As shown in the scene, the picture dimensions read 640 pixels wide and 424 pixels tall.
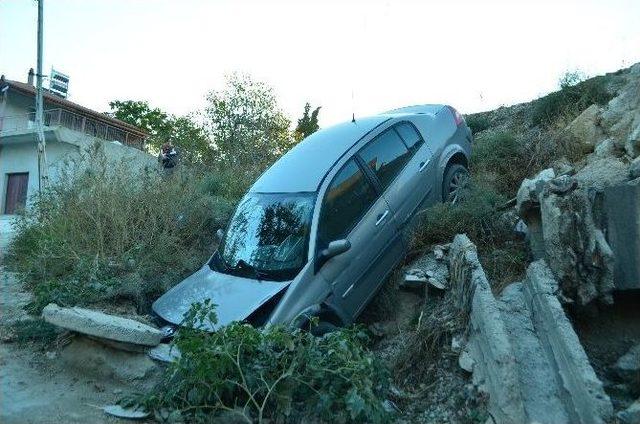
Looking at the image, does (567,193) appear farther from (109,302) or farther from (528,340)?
(109,302)

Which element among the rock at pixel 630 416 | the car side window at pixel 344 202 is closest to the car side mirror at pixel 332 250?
the car side window at pixel 344 202

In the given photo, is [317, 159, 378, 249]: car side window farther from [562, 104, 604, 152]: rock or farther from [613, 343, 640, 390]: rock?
[562, 104, 604, 152]: rock

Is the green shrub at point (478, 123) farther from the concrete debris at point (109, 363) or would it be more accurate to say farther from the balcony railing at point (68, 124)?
the balcony railing at point (68, 124)

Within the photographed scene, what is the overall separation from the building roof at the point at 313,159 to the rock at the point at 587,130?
3172 millimetres

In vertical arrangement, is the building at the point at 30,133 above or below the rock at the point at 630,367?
above

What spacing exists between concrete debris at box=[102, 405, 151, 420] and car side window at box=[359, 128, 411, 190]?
311 cm

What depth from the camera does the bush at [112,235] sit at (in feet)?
16.7

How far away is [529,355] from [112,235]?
17.2 ft

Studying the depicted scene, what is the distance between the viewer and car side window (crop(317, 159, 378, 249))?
4.53 metres

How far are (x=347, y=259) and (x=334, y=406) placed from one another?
1.75 meters

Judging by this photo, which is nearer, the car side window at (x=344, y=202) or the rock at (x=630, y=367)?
the rock at (x=630, y=367)

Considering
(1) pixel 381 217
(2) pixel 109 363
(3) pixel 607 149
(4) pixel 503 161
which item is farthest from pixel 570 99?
(2) pixel 109 363

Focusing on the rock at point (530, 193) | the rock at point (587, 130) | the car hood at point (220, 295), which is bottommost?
the car hood at point (220, 295)

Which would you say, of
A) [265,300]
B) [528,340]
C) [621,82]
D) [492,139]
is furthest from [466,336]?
[621,82]
